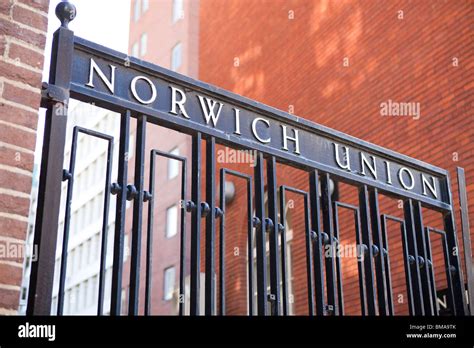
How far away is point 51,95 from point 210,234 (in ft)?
3.67

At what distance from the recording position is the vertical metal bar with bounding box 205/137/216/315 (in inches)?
141

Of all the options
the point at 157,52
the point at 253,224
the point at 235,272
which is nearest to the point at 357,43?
the point at 235,272

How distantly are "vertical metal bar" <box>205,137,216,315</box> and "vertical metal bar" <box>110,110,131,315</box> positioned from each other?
493 millimetres

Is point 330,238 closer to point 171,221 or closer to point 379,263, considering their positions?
point 379,263

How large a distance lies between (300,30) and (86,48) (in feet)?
31.9

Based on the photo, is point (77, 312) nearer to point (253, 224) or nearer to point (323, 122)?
point (323, 122)

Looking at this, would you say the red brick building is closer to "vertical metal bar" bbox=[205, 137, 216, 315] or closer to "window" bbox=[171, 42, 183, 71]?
"vertical metal bar" bbox=[205, 137, 216, 315]

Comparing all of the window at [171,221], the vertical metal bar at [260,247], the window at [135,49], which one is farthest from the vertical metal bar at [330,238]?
the window at [135,49]

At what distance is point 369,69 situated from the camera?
10.9 meters

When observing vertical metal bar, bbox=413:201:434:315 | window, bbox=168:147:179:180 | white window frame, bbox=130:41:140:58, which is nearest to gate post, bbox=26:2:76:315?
vertical metal bar, bbox=413:201:434:315

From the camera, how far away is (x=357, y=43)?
11.2 metres

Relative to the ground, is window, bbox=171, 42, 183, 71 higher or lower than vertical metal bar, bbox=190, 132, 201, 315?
higher

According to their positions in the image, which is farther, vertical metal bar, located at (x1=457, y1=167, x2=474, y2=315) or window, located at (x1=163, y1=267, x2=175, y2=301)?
window, located at (x1=163, y1=267, x2=175, y2=301)

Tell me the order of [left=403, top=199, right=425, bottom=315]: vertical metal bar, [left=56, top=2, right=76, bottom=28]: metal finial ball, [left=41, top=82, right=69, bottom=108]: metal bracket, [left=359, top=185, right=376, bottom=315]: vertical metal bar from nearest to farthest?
[left=41, top=82, right=69, bottom=108]: metal bracket, [left=56, top=2, right=76, bottom=28]: metal finial ball, [left=359, top=185, right=376, bottom=315]: vertical metal bar, [left=403, top=199, right=425, bottom=315]: vertical metal bar
